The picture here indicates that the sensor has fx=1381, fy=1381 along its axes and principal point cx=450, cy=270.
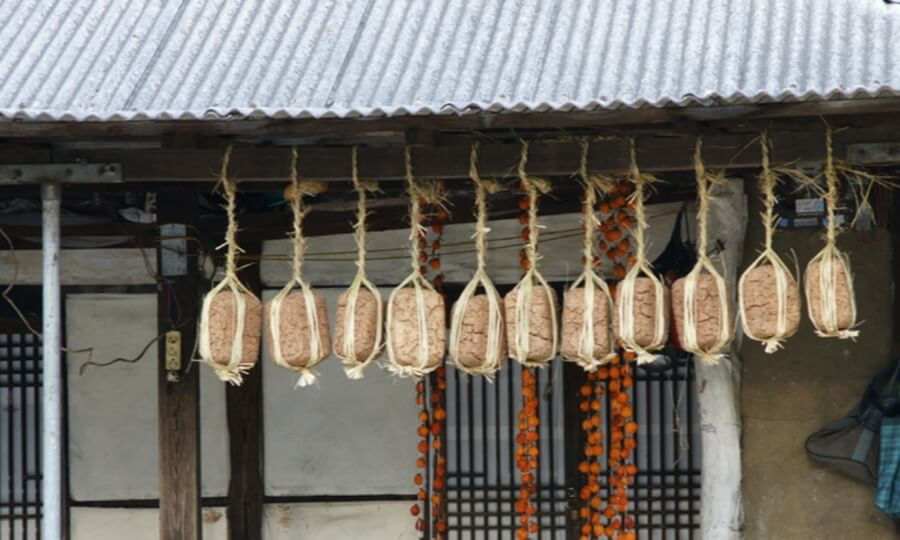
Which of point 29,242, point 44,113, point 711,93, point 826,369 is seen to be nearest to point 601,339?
point 711,93

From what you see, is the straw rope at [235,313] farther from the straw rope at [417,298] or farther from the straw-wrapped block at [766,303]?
the straw-wrapped block at [766,303]

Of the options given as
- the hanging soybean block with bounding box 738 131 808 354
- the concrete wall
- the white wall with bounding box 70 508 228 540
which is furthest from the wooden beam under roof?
the white wall with bounding box 70 508 228 540

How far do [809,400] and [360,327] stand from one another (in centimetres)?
260

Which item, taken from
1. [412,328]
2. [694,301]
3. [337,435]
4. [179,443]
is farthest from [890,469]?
[179,443]

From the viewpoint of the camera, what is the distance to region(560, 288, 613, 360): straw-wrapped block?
5859mm

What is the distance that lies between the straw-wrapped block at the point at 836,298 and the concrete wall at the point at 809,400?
139cm

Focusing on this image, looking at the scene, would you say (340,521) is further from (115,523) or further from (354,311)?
(354,311)

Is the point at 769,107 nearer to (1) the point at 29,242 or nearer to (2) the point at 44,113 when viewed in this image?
(2) the point at 44,113

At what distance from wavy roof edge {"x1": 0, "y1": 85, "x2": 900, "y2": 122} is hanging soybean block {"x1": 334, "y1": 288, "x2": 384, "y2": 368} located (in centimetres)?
88

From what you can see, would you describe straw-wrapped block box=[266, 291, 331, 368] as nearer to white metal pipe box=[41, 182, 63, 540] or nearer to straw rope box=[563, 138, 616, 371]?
white metal pipe box=[41, 182, 63, 540]

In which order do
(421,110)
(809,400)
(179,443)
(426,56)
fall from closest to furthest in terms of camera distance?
1. (421,110)
2. (426,56)
3. (179,443)
4. (809,400)

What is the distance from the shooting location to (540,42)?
20.8ft

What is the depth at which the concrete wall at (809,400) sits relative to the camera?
716 cm

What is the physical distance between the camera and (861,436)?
23.1ft
